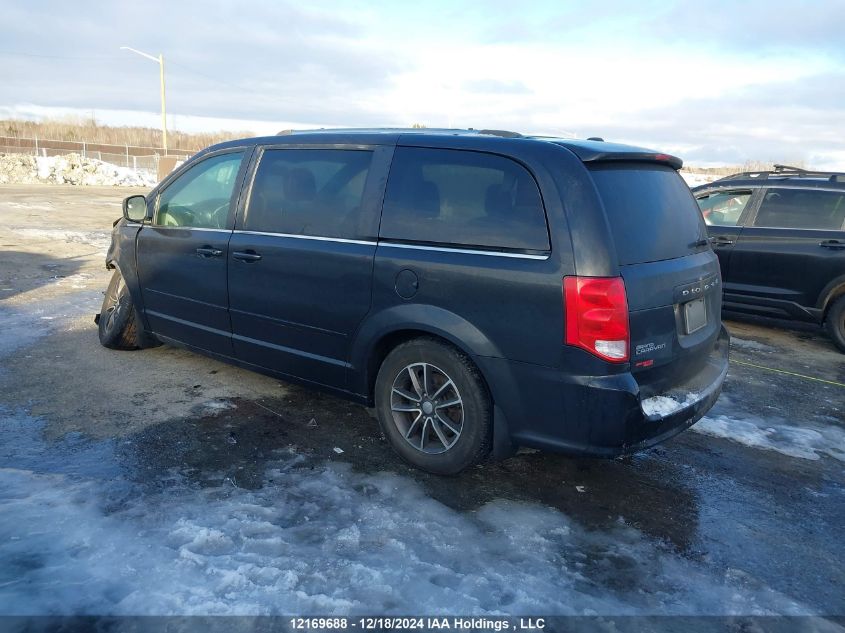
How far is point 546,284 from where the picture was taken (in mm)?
3066

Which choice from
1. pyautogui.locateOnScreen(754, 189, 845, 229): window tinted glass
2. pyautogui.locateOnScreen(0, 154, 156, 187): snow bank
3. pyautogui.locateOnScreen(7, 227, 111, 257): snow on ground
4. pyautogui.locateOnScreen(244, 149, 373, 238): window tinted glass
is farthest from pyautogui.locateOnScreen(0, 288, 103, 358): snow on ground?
pyautogui.locateOnScreen(0, 154, 156, 187): snow bank

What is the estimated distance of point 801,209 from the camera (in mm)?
7051

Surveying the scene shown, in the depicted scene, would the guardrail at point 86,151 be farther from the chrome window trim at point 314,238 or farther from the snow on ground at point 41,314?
the chrome window trim at point 314,238

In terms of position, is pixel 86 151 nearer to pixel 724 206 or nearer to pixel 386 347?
pixel 724 206

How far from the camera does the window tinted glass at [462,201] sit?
3.21 metres

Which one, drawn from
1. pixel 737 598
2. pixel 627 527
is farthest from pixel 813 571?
pixel 627 527

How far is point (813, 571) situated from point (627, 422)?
3.44 feet

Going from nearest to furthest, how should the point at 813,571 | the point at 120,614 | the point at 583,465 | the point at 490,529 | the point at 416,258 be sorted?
the point at 120,614
the point at 813,571
the point at 490,529
the point at 416,258
the point at 583,465

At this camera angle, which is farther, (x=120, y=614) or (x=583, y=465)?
(x=583, y=465)

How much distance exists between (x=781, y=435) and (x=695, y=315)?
160 centimetres

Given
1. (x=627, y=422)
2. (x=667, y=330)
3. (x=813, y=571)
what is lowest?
(x=813, y=571)

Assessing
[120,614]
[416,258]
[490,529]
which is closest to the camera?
[120,614]

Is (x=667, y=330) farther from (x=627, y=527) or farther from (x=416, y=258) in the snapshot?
(x=416, y=258)

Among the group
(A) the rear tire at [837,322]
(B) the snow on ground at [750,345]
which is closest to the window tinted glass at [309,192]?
(B) the snow on ground at [750,345]
